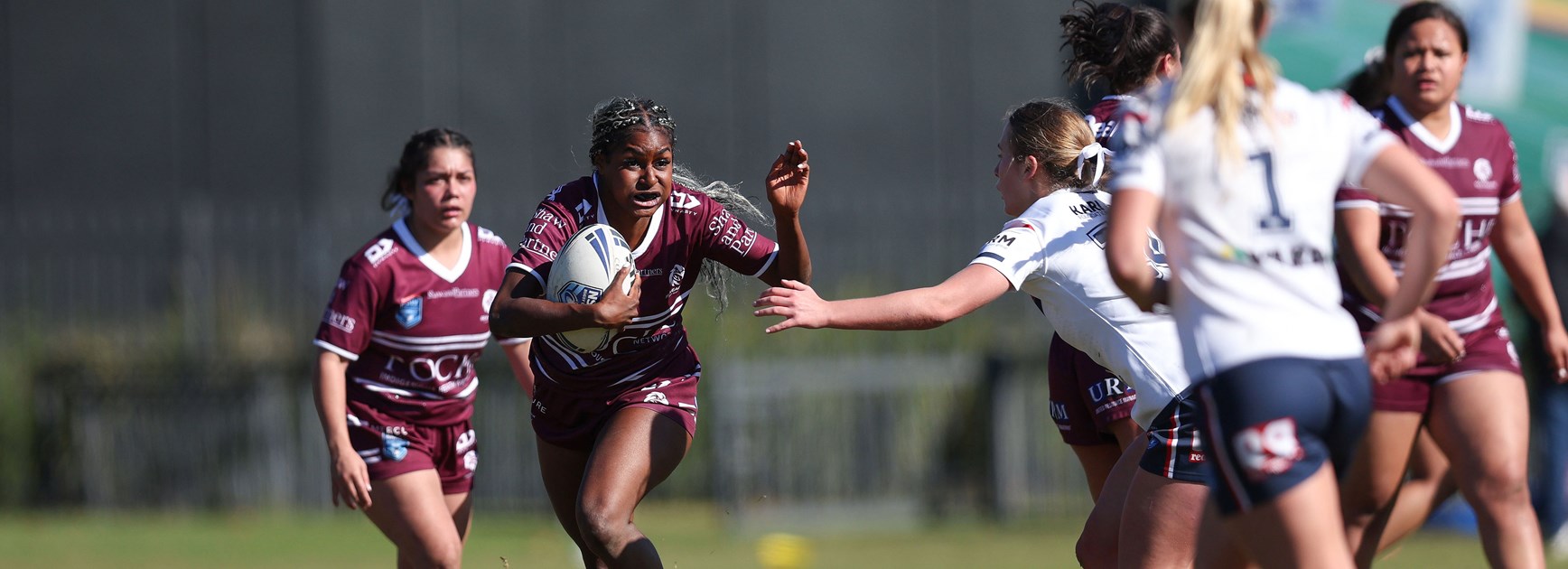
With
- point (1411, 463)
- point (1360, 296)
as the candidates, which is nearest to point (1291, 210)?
point (1360, 296)

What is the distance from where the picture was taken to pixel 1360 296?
5695 millimetres

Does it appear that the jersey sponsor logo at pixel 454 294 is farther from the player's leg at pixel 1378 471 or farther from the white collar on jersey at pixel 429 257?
the player's leg at pixel 1378 471

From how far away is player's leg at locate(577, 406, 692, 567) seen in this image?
5000 mm

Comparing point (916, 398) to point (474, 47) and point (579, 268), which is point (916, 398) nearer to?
point (474, 47)

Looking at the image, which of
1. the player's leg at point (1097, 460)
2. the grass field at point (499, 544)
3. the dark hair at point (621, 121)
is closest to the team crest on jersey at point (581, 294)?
the dark hair at point (621, 121)

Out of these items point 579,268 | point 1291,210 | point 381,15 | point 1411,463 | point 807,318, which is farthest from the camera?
point 381,15

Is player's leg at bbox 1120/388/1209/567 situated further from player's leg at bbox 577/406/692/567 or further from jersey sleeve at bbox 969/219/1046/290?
player's leg at bbox 577/406/692/567

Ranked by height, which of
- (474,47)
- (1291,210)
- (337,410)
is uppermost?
(474,47)

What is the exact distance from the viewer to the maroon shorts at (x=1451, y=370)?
5469 mm

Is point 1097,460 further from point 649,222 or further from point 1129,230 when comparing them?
point 1129,230

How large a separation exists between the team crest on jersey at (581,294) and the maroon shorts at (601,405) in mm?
605

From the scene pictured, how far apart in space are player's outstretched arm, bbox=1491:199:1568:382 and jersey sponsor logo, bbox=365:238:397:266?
3943 millimetres

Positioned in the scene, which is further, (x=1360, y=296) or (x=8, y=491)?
(x=8, y=491)

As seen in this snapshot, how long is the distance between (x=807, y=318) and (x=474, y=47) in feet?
40.5
